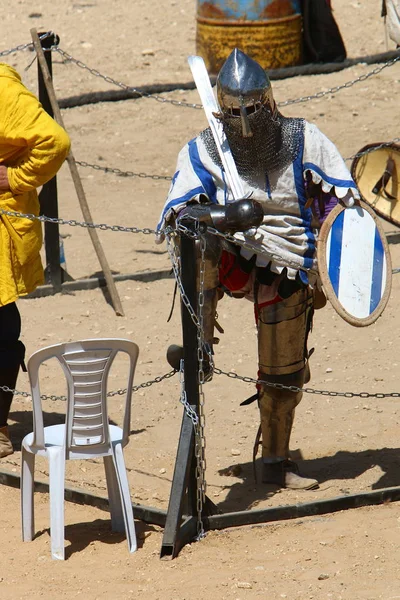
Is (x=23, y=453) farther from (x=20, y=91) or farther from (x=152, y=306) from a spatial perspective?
(x=152, y=306)

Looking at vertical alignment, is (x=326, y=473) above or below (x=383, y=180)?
below

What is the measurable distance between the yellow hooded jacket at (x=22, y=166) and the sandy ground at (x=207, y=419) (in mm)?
898

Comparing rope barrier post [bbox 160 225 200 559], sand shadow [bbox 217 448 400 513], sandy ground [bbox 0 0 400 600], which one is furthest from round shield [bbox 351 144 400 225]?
rope barrier post [bbox 160 225 200 559]

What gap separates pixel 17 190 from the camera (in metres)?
5.14

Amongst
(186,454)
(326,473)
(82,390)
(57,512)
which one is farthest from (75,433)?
(326,473)

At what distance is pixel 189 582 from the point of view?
159 inches

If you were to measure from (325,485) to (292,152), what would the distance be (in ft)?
5.04

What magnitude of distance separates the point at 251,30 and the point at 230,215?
26.1ft

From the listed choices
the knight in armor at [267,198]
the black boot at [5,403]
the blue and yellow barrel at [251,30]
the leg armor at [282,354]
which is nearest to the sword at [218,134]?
the knight in armor at [267,198]

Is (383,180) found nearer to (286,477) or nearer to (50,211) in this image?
(286,477)

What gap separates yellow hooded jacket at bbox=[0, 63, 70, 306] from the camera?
16.4ft

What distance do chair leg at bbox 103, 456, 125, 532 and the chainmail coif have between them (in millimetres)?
1258

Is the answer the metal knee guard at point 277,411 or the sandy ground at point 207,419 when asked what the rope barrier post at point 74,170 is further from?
the metal knee guard at point 277,411

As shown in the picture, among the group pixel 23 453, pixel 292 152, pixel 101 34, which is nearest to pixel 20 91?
pixel 292 152
